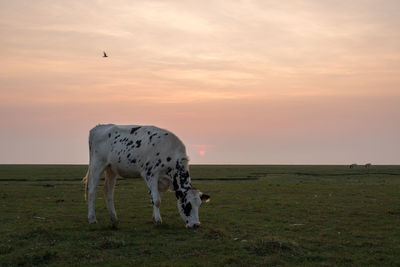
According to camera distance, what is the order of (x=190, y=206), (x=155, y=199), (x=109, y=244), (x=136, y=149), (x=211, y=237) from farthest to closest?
(x=136, y=149)
(x=155, y=199)
(x=190, y=206)
(x=211, y=237)
(x=109, y=244)

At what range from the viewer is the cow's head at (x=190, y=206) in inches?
577

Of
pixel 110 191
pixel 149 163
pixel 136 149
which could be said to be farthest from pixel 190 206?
pixel 110 191

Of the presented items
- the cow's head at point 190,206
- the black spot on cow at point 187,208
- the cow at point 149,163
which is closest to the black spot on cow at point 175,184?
the cow at point 149,163

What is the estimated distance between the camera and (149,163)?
15.5 meters

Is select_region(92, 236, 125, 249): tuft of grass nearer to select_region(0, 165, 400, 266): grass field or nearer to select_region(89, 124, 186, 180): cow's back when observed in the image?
select_region(0, 165, 400, 266): grass field

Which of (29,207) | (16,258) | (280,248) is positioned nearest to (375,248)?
(280,248)

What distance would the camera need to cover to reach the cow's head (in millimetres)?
14648

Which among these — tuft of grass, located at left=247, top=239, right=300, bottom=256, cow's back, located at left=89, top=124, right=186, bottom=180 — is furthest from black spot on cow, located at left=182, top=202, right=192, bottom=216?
tuft of grass, located at left=247, top=239, right=300, bottom=256

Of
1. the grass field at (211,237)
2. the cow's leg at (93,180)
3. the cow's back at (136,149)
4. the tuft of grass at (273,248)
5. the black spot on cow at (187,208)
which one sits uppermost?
the cow's back at (136,149)

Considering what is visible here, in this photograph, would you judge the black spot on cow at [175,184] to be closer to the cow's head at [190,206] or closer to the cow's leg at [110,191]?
the cow's head at [190,206]

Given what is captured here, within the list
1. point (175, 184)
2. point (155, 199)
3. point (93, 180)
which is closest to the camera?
point (155, 199)

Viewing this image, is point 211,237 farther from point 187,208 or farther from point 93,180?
point 93,180

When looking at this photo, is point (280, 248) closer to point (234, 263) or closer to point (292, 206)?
point (234, 263)

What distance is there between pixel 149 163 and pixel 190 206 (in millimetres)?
2288
